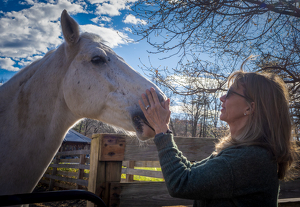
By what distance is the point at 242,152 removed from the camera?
1255 millimetres

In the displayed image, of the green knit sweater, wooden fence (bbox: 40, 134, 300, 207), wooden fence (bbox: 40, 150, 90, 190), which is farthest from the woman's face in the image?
wooden fence (bbox: 40, 150, 90, 190)

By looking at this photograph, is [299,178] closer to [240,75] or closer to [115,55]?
[240,75]

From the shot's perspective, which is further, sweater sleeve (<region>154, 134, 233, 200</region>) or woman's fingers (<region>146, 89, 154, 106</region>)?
woman's fingers (<region>146, 89, 154, 106</region>)

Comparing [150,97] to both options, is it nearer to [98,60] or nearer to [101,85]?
[101,85]

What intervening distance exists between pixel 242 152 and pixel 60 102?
65.8 inches

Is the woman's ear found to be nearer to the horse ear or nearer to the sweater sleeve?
the sweater sleeve

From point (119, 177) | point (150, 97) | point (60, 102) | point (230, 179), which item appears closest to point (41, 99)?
point (60, 102)

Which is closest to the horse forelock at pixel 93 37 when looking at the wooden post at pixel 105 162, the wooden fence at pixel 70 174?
the wooden post at pixel 105 162

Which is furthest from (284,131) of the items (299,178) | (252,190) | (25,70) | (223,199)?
(299,178)

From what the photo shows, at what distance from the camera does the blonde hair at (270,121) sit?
136 centimetres

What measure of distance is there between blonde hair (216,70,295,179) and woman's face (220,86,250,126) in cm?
5

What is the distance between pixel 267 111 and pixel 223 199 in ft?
2.41

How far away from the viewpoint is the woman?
3.86 ft

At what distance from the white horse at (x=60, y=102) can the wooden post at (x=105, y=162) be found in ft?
1.52
